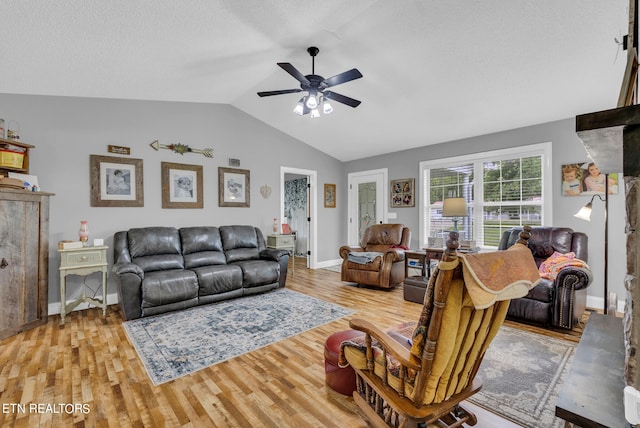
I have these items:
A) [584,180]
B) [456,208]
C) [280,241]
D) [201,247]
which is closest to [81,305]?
[201,247]

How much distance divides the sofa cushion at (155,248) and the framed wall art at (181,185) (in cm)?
51

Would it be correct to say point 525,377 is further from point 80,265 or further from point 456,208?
point 80,265

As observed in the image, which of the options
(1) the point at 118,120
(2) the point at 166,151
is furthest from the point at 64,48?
(2) the point at 166,151

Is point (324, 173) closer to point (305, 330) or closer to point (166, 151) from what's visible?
point (166, 151)

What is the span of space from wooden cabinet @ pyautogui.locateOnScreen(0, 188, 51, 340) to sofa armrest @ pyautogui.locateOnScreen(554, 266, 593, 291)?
5302 millimetres

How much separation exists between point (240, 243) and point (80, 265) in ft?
6.49

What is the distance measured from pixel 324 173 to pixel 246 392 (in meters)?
4.99

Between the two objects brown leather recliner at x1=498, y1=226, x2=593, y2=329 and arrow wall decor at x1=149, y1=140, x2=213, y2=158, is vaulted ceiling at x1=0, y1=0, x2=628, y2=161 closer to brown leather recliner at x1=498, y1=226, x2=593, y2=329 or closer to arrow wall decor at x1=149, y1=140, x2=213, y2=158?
arrow wall decor at x1=149, y1=140, x2=213, y2=158

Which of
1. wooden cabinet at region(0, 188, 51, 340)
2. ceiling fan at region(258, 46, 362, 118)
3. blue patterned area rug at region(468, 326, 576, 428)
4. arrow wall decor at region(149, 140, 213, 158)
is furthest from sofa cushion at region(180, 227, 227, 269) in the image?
blue patterned area rug at region(468, 326, 576, 428)

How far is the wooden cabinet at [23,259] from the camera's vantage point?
9.04ft

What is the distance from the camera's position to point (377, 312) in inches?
135

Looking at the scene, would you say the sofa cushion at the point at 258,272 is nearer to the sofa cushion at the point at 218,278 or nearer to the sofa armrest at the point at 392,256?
the sofa cushion at the point at 218,278

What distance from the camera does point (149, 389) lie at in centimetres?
Answer: 193

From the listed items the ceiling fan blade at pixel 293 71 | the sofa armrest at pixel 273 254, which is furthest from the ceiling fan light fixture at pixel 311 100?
the sofa armrest at pixel 273 254
